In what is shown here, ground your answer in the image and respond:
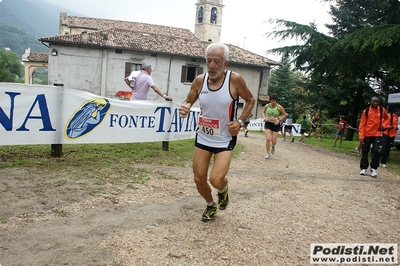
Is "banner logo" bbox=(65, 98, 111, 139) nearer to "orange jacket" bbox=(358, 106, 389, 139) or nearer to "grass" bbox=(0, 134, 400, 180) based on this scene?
"grass" bbox=(0, 134, 400, 180)

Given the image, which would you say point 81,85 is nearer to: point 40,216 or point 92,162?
point 92,162

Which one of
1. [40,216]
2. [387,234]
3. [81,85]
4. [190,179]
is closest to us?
[40,216]

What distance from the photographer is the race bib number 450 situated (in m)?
4.08

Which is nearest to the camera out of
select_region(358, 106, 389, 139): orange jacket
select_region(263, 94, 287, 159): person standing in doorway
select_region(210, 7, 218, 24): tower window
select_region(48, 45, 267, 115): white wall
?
select_region(358, 106, 389, 139): orange jacket

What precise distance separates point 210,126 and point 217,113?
0.61 feet

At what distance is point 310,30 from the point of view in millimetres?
13820

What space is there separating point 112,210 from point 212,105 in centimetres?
184

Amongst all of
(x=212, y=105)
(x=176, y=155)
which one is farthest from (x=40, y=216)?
(x=176, y=155)

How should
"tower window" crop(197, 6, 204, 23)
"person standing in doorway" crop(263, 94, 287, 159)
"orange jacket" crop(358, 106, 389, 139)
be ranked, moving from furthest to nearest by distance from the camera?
"tower window" crop(197, 6, 204, 23) < "person standing in doorway" crop(263, 94, 287, 159) < "orange jacket" crop(358, 106, 389, 139)

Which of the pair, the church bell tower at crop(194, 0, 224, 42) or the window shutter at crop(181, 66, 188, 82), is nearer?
the window shutter at crop(181, 66, 188, 82)

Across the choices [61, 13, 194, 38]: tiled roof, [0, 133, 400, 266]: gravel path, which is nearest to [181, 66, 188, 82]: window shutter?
[61, 13, 194, 38]: tiled roof

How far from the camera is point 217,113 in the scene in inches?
159

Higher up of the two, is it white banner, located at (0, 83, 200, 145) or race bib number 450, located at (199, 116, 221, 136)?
race bib number 450, located at (199, 116, 221, 136)

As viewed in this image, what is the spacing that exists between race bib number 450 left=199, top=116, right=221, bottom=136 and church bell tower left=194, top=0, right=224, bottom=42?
223 ft
